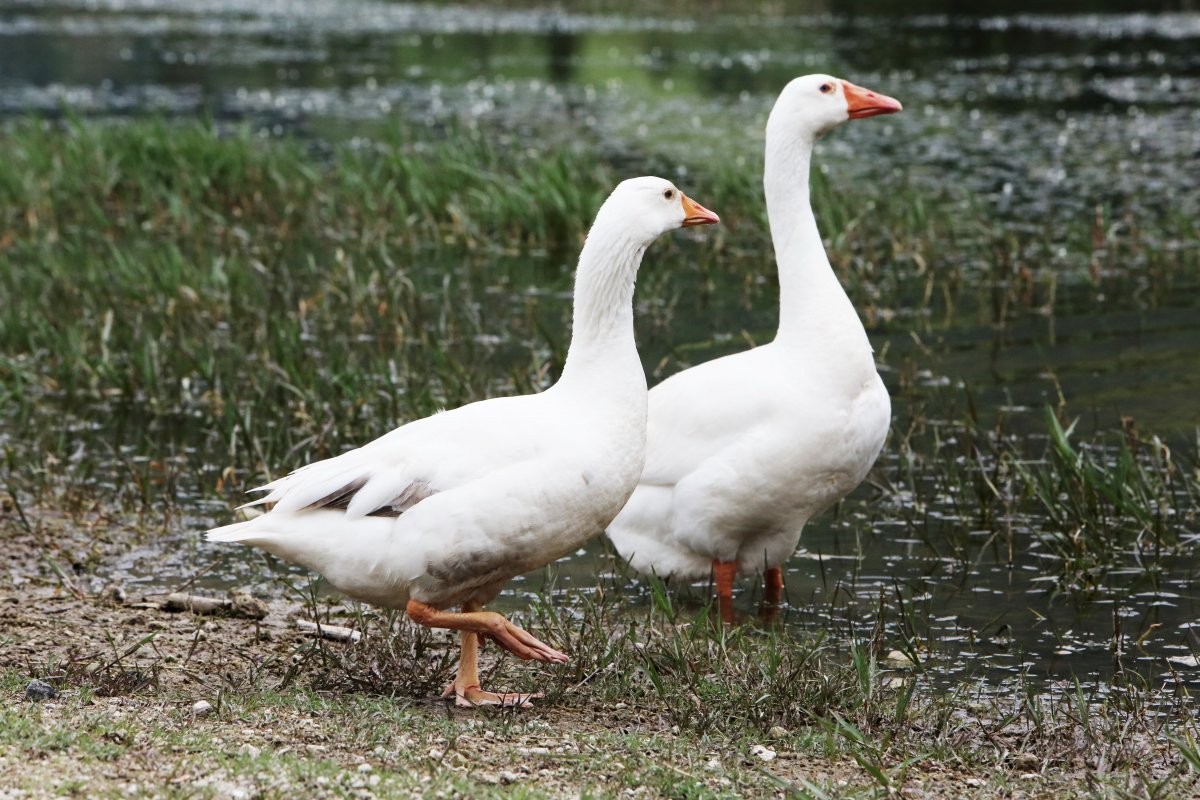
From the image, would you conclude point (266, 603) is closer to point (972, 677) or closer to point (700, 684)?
point (700, 684)

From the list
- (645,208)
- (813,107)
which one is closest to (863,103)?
(813,107)

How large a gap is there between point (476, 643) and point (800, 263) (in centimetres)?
268

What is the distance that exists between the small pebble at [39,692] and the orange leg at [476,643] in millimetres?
1206

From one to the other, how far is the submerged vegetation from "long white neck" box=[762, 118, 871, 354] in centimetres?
123

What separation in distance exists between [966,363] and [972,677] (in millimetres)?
5173

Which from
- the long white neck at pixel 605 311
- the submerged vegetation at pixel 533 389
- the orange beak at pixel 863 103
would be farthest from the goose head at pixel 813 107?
the long white neck at pixel 605 311

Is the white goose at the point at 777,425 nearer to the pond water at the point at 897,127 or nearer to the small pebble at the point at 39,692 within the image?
the pond water at the point at 897,127

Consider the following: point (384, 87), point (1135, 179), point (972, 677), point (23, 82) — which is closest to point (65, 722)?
point (972, 677)

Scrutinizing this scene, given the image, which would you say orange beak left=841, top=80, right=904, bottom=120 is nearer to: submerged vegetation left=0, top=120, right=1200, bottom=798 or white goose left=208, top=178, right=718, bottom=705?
submerged vegetation left=0, top=120, right=1200, bottom=798

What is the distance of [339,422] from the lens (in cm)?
925

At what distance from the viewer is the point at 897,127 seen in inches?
882

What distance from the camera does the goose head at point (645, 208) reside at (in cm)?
568

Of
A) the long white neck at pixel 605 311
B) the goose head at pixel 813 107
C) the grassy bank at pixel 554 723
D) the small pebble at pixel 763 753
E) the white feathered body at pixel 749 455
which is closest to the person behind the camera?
the grassy bank at pixel 554 723

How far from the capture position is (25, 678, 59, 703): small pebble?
16.5 feet
